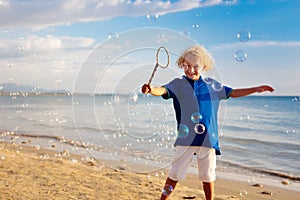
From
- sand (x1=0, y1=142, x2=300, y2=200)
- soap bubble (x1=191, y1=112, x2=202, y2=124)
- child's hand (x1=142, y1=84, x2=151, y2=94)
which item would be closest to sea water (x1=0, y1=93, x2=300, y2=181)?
sand (x1=0, y1=142, x2=300, y2=200)

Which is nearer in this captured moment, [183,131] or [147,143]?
[183,131]

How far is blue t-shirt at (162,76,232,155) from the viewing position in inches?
152

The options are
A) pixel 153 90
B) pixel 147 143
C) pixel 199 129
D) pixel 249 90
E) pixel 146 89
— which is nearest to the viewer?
pixel 146 89

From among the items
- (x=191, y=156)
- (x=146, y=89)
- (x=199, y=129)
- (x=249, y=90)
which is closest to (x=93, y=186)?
(x=191, y=156)

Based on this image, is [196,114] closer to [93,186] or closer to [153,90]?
[153,90]

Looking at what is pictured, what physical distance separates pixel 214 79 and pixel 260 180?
4.20 m

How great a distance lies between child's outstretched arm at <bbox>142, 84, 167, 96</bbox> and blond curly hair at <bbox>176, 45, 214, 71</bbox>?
1.43 feet

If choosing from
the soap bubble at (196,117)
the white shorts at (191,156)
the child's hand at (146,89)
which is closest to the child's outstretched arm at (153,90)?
the child's hand at (146,89)

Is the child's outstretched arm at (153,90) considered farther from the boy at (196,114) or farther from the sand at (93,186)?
the sand at (93,186)

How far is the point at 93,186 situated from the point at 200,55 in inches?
98.1

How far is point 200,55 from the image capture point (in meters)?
3.93

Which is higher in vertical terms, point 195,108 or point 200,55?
point 200,55

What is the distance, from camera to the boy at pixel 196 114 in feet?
12.6

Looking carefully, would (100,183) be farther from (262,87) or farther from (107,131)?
(107,131)
